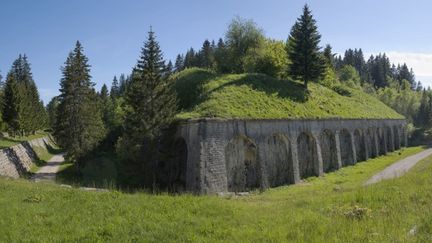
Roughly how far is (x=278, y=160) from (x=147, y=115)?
Result: 10.5m

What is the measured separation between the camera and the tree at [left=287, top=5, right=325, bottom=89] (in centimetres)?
4362

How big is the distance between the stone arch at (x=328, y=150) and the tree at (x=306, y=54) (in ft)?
27.2

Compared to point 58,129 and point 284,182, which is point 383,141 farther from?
point 58,129

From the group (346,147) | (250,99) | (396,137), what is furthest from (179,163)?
(396,137)

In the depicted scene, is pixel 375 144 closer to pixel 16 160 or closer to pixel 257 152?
pixel 257 152

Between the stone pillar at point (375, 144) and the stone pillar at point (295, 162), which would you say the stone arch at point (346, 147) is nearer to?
the stone pillar at point (375, 144)

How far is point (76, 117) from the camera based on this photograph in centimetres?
3756

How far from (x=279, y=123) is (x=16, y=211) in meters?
21.8

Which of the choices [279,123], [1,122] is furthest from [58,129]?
[279,123]

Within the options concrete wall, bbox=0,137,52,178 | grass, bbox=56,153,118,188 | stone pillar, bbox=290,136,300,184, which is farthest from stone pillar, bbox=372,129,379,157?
concrete wall, bbox=0,137,52,178

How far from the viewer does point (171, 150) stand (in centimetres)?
2808

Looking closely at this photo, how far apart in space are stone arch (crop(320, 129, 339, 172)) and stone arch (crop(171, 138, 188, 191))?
14709mm

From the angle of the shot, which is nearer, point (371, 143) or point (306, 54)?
point (306, 54)

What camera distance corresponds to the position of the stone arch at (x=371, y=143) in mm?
47256
